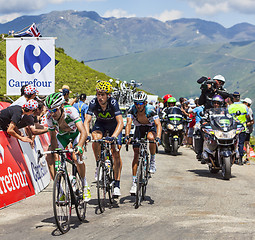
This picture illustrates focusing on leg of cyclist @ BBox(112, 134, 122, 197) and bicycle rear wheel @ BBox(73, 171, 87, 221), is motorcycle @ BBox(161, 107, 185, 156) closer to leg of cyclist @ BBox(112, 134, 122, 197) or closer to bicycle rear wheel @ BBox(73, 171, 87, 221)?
leg of cyclist @ BBox(112, 134, 122, 197)

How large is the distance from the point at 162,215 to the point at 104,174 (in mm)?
1273

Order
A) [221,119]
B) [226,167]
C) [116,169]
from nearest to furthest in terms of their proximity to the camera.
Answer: [116,169] < [226,167] < [221,119]

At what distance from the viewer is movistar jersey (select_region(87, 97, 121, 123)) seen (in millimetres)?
9367

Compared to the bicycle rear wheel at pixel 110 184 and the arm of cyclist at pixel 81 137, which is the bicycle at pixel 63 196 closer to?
the arm of cyclist at pixel 81 137

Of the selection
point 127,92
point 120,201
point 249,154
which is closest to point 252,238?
point 120,201

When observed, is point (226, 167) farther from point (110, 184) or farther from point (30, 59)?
point (30, 59)

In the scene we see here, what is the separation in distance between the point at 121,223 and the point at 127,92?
29.8 metres

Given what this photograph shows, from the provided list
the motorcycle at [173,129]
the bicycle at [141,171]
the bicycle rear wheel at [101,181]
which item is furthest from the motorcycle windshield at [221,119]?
the motorcycle at [173,129]

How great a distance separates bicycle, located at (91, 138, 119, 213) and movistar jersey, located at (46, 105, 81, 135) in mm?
678

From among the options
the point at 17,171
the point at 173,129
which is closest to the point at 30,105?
the point at 17,171

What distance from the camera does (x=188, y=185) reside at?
11.6 meters

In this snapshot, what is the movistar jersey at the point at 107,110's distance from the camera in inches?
369

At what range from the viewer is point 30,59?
52.7ft

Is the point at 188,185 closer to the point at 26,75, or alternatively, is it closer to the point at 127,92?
the point at 26,75
